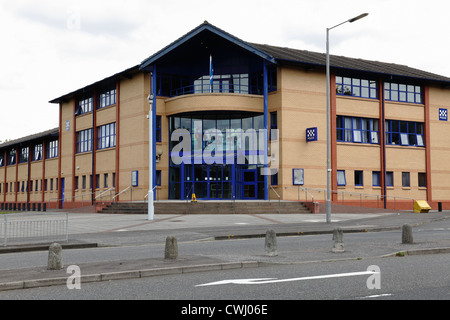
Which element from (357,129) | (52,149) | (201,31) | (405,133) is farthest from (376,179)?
(52,149)

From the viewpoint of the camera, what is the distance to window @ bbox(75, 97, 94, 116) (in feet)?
142

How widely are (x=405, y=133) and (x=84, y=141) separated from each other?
26.5m

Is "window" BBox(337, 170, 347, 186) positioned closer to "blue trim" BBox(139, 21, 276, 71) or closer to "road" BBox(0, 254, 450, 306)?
"blue trim" BBox(139, 21, 276, 71)

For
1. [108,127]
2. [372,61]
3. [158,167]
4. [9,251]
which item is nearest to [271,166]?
[158,167]

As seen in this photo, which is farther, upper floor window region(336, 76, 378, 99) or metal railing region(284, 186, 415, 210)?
upper floor window region(336, 76, 378, 99)

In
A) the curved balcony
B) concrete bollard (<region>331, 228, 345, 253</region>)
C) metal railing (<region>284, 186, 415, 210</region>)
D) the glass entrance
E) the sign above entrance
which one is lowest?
concrete bollard (<region>331, 228, 345, 253</region>)

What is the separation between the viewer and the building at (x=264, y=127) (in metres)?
33.9

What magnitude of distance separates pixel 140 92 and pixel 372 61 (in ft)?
69.6

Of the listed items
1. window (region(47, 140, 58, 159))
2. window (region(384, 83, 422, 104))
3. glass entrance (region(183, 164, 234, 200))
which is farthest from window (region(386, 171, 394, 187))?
window (region(47, 140, 58, 159))

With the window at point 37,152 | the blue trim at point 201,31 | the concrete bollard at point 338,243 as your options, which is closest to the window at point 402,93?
the blue trim at point 201,31

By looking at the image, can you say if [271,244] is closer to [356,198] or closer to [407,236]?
[407,236]

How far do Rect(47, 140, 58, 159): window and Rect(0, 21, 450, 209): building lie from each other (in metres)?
10.4

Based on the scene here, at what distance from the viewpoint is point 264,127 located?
34219mm
